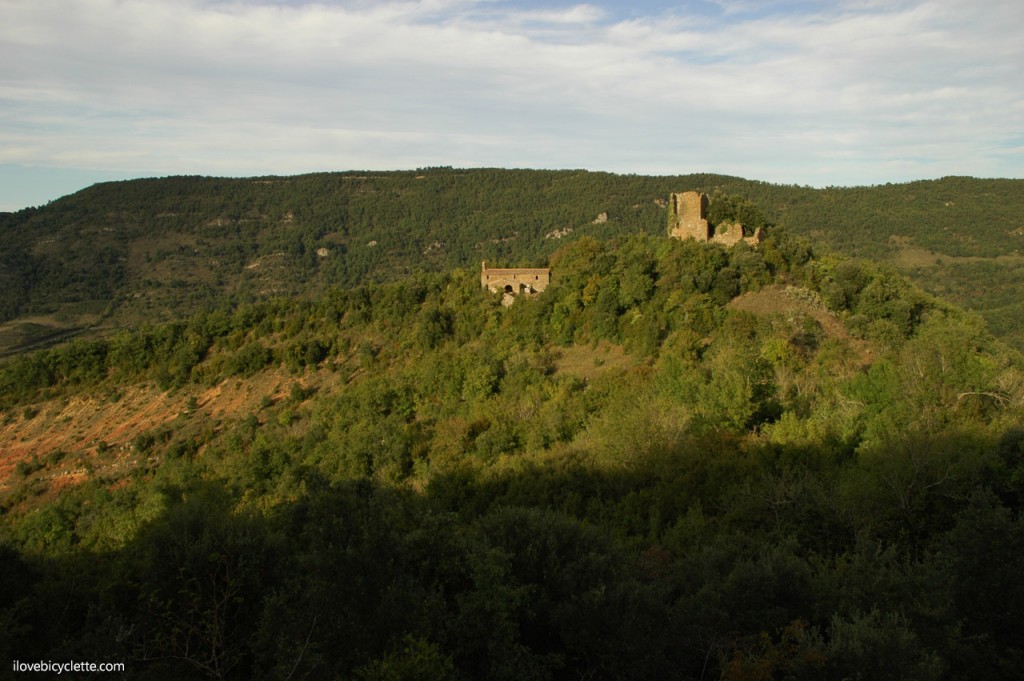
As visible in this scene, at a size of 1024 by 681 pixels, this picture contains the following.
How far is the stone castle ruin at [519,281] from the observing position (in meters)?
41.2

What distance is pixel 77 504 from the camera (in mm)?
32781

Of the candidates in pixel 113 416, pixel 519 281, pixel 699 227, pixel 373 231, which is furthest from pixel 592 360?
pixel 373 231

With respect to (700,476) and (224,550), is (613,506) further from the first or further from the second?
(224,550)

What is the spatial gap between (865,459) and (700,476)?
184 inches

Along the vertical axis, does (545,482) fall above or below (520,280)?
below

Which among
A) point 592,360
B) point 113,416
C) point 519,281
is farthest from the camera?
point 113,416

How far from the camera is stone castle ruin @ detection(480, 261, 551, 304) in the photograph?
1623 inches

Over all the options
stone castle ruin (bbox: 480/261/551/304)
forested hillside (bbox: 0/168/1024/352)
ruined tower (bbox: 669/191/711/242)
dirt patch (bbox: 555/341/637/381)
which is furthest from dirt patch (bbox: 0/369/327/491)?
forested hillside (bbox: 0/168/1024/352)

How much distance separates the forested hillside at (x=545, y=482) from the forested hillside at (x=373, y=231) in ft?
108

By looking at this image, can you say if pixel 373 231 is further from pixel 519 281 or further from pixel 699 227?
pixel 699 227

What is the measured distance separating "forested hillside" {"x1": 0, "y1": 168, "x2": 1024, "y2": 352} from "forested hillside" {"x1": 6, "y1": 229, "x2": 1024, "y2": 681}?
33.0m

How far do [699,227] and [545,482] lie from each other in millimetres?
20752

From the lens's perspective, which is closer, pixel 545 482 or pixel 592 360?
pixel 545 482

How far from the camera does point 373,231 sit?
114m
